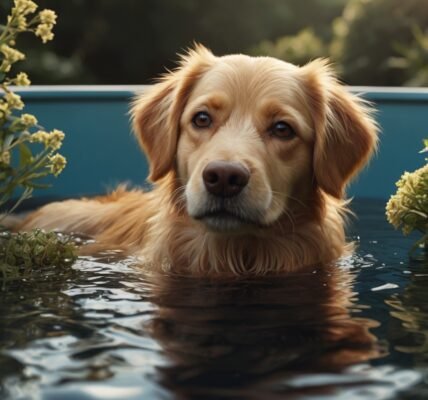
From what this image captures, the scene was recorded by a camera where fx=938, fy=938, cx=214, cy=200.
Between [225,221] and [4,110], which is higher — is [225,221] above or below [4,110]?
below

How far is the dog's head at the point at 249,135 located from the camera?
4637 mm

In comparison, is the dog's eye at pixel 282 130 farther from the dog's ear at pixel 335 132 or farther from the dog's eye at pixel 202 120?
the dog's eye at pixel 202 120

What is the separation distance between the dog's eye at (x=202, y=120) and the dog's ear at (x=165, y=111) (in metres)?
0.25

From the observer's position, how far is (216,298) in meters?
4.62

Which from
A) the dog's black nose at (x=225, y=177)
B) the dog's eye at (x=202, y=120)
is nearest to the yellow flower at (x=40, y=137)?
→ the dog's black nose at (x=225, y=177)

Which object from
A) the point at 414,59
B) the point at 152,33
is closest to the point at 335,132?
the point at 414,59

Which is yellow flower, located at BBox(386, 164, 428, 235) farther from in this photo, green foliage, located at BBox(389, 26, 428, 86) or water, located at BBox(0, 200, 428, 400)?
green foliage, located at BBox(389, 26, 428, 86)

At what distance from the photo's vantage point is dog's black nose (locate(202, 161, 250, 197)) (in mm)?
4492

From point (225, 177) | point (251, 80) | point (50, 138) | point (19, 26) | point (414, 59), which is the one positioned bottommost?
point (225, 177)

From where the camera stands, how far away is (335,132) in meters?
5.36

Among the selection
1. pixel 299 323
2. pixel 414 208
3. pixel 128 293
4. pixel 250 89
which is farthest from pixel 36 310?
pixel 414 208

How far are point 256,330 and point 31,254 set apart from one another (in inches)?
63.2

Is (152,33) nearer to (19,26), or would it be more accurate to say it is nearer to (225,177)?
(19,26)

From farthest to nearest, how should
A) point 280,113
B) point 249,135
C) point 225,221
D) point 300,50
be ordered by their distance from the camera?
point 300,50 < point 280,113 < point 249,135 < point 225,221
